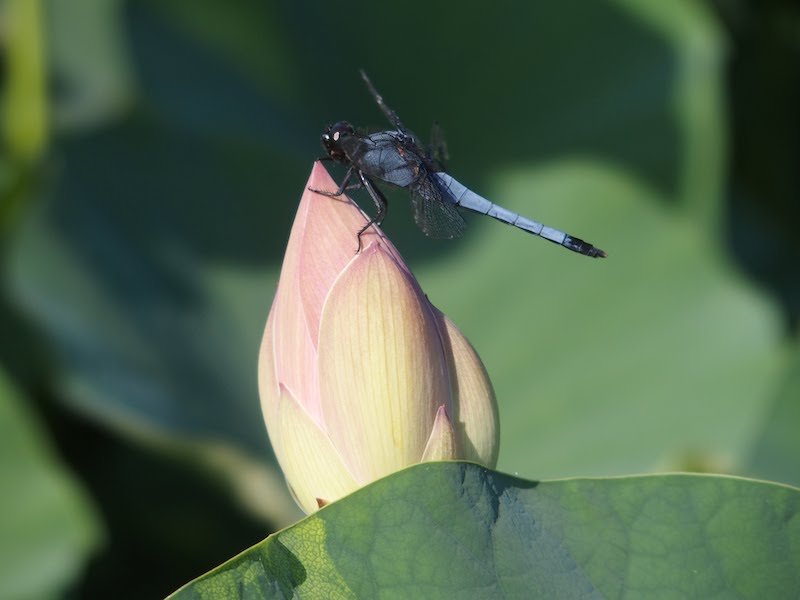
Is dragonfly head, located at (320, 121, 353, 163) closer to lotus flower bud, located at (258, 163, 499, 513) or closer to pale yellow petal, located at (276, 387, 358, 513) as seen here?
lotus flower bud, located at (258, 163, 499, 513)

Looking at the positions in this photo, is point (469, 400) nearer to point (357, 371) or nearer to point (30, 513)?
point (357, 371)

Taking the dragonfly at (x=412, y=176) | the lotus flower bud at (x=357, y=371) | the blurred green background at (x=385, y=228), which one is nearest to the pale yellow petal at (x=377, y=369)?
the lotus flower bud at (x=357, y=371)

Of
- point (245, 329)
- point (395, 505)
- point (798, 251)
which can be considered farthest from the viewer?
point (798, 251)

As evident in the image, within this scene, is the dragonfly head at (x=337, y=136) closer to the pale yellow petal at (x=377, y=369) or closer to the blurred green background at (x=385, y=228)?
the pale yellow petal at (x=377, y=369)

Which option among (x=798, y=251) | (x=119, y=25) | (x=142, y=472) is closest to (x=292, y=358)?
(x=119, y=25)

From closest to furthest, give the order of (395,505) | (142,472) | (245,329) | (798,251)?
1. (395,505)
2. (245,329)
3. (142,472)
4. (798,251)

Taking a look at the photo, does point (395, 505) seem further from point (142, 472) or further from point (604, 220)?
point (142, 472)

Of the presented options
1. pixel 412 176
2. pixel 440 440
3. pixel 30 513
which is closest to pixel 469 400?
pixel 440 440
